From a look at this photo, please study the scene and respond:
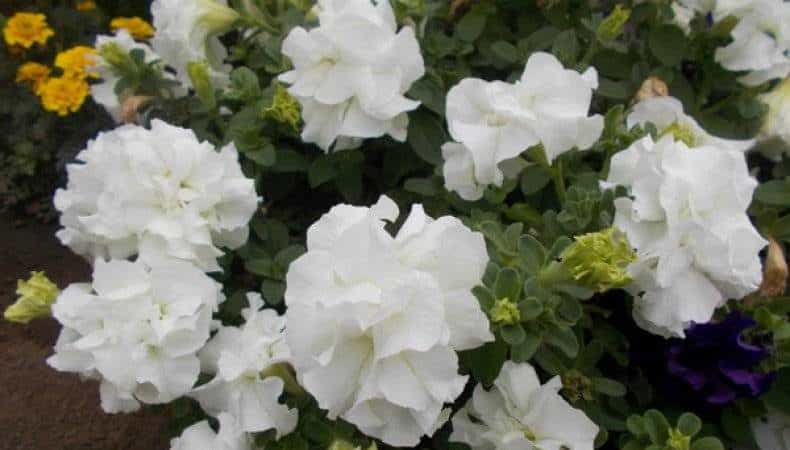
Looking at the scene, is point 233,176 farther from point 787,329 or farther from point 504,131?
point 787,329

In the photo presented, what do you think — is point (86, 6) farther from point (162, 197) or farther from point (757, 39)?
point (757, 39)

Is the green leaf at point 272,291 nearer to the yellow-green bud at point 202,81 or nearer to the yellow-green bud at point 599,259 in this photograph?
the yellow-green bud at point 202,81

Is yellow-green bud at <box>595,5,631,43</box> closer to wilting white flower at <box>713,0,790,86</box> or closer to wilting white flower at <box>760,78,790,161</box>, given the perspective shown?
wilting white flower at <box>713,0,790,86</box>

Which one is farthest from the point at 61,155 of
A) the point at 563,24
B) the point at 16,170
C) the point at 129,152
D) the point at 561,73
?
the point at 561,73

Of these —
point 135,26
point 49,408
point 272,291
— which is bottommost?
point 49,408

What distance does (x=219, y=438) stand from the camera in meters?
1.09

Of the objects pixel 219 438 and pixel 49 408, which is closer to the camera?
pixel 219 438

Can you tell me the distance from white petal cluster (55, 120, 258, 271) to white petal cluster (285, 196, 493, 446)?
0.36 metres

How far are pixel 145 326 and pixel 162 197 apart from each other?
21 centimetres

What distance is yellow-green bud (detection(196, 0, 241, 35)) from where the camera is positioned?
1465 mm

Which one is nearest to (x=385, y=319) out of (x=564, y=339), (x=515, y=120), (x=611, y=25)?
(x=564, y=339)

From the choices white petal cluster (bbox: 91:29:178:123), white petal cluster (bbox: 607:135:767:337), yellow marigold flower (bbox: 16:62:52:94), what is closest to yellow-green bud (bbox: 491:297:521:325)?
white petal cluster (bbox: 607:135:767:337)

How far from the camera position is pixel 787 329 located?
1160 mm

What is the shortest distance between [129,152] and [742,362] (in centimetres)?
96
